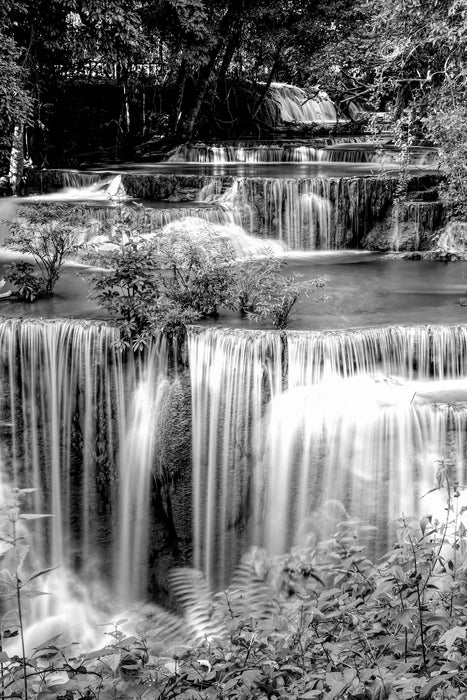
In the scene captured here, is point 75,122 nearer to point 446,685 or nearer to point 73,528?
point 73,528

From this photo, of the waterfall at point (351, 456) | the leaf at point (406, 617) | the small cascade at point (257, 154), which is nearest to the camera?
the leaf at point (406, 617)

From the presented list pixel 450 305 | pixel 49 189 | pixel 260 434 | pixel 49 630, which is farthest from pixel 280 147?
pixel 49 630

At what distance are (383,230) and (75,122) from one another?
1290 centimetres

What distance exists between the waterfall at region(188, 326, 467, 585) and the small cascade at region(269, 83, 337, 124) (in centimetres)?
2122

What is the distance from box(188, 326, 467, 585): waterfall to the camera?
7688 millimetres

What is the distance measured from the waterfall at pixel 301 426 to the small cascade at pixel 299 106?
21217 mm

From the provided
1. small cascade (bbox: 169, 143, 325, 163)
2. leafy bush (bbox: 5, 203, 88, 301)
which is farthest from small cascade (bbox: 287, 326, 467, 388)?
small cascade (bbox: 169, 143, 325, 163)

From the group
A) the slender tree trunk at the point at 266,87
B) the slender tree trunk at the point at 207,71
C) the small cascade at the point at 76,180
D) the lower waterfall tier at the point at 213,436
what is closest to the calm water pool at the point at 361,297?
the lower waterfall tier at the point at 213,436

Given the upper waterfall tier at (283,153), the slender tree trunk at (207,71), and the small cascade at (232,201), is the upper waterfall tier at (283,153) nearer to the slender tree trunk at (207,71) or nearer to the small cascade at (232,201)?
the slender tree trunk at (207,71)

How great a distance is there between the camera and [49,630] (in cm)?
808

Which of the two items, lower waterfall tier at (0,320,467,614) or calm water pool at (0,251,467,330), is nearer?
lower waterfall tier at (0,320,467,614)

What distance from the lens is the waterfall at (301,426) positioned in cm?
769

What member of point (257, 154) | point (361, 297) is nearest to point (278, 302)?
point (361, 297)

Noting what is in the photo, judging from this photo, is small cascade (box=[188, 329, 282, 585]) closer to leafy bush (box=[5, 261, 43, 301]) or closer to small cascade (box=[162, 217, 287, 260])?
leafy bush (box=[5, 261, 43, 301])
